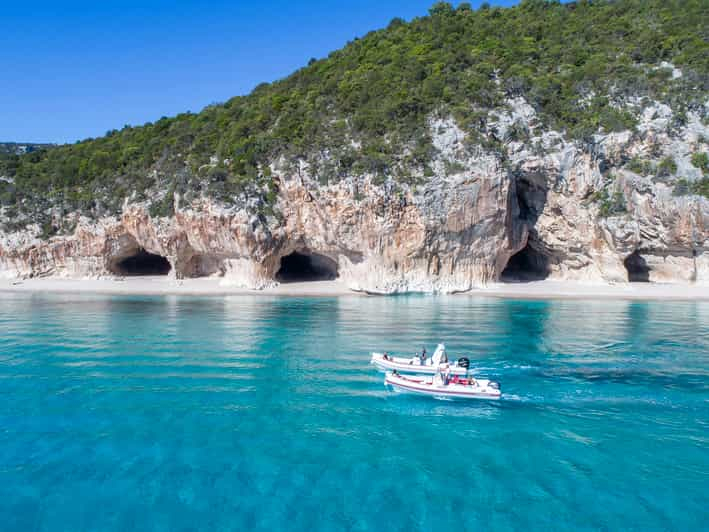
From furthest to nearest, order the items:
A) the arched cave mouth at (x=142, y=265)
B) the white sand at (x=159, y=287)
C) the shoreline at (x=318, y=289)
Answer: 1. the arched cave mouth at (x=142, y=265)
2. the white sand at (x=159, y=287)
3. the shoreline at (x=318, y=289)

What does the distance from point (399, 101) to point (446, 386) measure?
1388 inches

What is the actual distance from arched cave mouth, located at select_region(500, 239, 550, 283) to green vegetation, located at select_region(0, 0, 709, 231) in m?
11.0

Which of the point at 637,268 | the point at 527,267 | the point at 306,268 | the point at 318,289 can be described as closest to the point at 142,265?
the point at 306,268

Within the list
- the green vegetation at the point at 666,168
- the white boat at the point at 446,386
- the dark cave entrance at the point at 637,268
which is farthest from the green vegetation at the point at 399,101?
the white boat at the point at 446,386

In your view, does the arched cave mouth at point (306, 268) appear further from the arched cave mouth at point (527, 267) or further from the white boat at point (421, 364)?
the white boat at point (421, 364)

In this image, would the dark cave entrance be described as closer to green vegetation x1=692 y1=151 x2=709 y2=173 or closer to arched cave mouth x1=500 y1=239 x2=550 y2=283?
arched cave mouth x1=500 y1=239 x2=550 y2=283

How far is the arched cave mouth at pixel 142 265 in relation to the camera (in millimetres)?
53969

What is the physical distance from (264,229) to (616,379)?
106 ft

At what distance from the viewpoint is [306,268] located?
5328 centimetres

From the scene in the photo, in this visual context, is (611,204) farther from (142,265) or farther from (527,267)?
A: (142,265)

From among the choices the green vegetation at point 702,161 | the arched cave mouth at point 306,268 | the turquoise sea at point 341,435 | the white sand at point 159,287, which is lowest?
the turquoise sea at point 341,435

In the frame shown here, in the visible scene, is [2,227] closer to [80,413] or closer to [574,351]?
[80,413]

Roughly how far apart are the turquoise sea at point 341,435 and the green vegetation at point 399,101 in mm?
24338

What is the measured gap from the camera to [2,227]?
51.4 meters
